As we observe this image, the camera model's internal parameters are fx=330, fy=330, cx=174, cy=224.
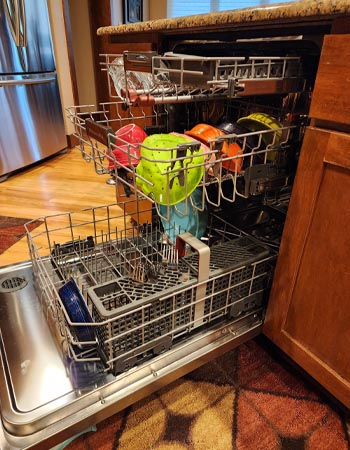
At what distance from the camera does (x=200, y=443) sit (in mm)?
700

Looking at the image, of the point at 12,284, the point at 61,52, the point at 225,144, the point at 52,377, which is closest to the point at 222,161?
the point at 225,144

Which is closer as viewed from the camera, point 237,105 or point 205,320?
point 205,320

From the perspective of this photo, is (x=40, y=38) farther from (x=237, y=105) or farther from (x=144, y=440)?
(x=144, y=440)

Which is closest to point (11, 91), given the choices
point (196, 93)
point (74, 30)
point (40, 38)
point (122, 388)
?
point (40, 38)

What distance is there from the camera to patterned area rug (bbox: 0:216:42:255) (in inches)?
56.2

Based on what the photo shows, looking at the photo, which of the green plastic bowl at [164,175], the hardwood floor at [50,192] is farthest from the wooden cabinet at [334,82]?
the hardwood floor at [50,192]

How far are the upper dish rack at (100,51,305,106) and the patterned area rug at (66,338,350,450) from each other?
68cm

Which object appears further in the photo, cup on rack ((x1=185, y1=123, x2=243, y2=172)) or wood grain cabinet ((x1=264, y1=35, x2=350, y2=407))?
cup on rack ((x1=185, y1=123, x2=243, y2=172))

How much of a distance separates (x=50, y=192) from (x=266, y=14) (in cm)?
165

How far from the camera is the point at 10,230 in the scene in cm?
152

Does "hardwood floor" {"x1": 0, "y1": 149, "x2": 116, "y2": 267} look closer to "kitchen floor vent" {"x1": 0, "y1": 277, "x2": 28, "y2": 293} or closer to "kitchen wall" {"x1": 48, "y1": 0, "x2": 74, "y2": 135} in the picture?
"kitchen floor vent" {"x1": 0, "y1": 277, "x2": 28, "y2": 293}

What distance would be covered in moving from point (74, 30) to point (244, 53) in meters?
2.84

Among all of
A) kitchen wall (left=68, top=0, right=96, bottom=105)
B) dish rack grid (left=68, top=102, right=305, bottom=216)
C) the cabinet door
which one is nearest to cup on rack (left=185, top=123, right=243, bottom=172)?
dish rack grid (left=68, top=102, right=305, bottom=216)

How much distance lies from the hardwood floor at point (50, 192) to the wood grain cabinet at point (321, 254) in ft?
3.50
